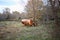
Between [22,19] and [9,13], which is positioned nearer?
[9,13]

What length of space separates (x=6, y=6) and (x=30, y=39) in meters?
1.87

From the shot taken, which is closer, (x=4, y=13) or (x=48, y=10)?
(x=48, y=10)

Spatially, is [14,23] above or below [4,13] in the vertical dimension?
below

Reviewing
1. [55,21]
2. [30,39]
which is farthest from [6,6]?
[55,21]

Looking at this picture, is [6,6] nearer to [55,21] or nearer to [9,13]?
[9,13]

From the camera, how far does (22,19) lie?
5.57 m

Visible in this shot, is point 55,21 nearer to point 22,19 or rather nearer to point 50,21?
point 50,21

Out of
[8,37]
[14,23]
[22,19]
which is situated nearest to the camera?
[8,37]

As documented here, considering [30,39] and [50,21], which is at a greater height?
[50,21]

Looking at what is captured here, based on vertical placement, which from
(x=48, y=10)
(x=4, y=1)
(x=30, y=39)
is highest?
(x=4, y=1)

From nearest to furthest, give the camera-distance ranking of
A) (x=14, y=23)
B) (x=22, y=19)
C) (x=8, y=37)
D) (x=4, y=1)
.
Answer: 1. (x=8, y=37)
2. (x=4, y=1)
3. (x=14, y=23)
4. (x=22, y=19)

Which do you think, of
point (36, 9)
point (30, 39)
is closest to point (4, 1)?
point (36, 9)

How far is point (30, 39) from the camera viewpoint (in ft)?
11.0

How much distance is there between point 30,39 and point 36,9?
2144 millimetres
